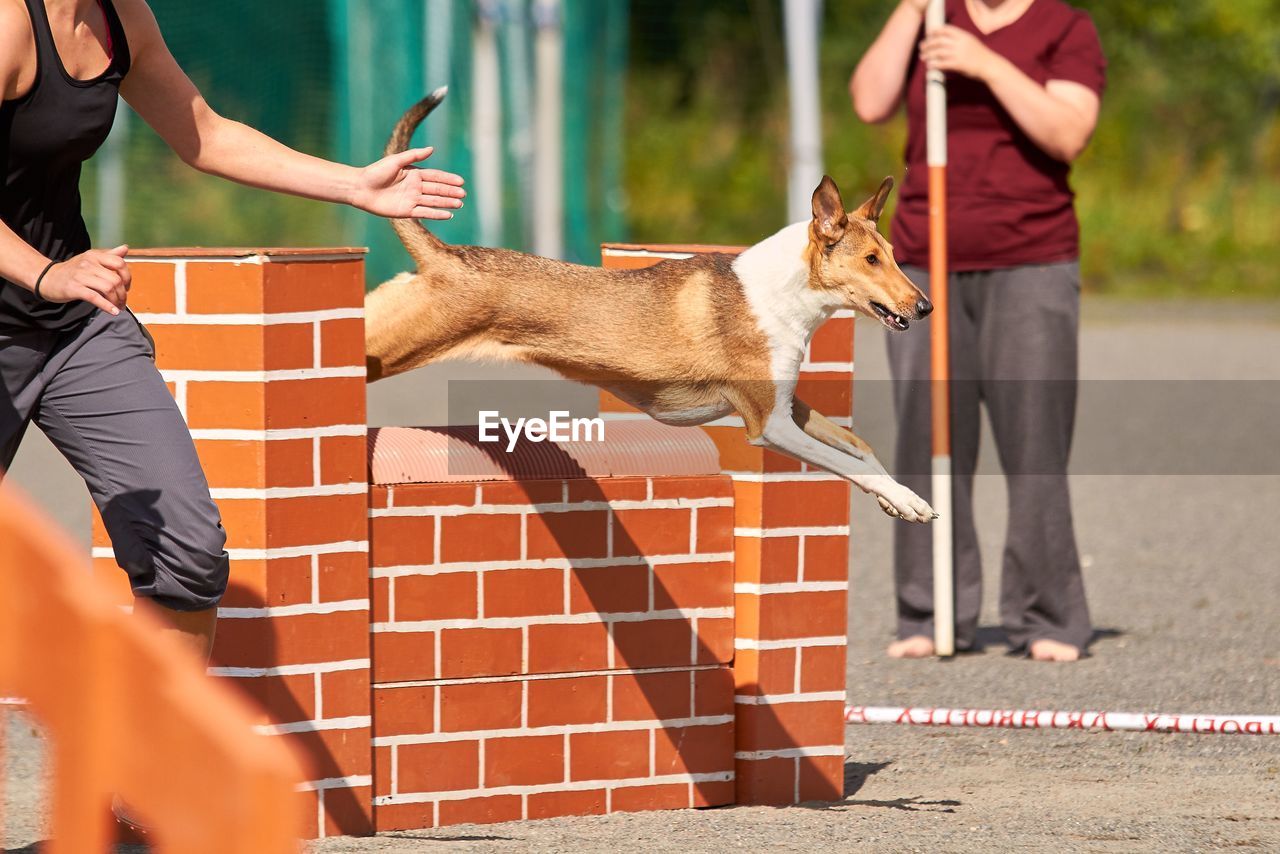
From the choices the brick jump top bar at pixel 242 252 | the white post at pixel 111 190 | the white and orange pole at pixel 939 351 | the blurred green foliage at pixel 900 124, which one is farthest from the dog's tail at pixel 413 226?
the blurred green foliage at pixel 900 124

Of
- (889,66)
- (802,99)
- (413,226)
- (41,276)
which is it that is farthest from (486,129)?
(41,276)

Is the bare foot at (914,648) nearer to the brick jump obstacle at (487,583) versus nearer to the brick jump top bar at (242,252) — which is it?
the brick jump obstacle at (487,583)

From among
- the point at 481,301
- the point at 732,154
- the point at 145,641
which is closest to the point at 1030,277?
the point at 481,301

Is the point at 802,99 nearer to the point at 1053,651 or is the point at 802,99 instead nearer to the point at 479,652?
the point at 1053,651

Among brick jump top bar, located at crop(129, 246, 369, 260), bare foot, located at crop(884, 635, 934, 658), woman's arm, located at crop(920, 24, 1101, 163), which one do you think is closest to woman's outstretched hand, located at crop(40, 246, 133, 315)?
brick jump top bar, located at crop(129, 246, 369, 260)

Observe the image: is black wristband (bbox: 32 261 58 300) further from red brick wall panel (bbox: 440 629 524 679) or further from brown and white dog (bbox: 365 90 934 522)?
red brick wall panel (bbox: 440 629 524 679)

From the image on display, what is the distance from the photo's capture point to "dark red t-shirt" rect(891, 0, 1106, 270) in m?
6.48

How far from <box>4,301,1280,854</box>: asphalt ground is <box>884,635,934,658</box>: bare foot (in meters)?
0.09

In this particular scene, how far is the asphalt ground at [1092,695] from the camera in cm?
452

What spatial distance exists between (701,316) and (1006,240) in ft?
9.27

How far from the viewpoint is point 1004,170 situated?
6520mm

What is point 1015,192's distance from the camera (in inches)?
256

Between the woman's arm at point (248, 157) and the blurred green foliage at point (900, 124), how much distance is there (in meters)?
17.2

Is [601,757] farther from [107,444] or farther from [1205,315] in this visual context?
[1205,315]
